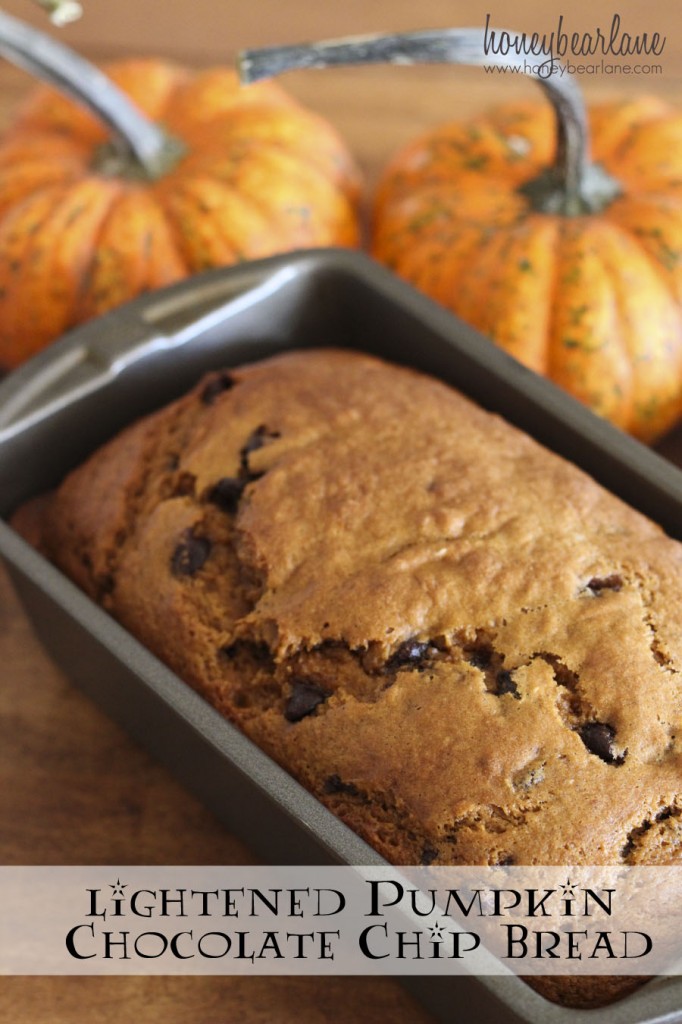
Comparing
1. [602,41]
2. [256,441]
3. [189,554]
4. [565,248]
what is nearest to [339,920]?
[189,554]

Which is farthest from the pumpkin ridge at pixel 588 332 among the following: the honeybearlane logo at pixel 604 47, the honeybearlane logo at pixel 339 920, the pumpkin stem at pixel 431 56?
the honeybearlane logo at pixel 339 920

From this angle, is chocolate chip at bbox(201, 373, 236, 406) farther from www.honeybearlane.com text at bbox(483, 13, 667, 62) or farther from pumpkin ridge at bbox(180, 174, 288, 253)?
www.honeybearlane.com text at bbox(483, 13, 667, 62)

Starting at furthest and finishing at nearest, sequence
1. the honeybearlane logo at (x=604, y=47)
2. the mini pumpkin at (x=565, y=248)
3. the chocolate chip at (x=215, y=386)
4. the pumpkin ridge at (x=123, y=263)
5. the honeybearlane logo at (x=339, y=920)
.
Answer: the honeybearlane logo at (x=604, y=47) → the pumpkin ridge at (x=123, y=263) → the mini pumpkin at (x=565, y=248) → the chocolate chip at (x=215, y=386) → the honeybearlane logo at (x=339, y=920)


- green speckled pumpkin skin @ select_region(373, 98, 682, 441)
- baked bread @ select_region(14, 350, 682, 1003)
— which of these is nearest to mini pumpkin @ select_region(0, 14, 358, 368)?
Answer: green speckled pumpkin skin @ select_region(373, 98, 682, 441)

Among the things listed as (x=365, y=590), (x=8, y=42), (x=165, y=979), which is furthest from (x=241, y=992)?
(x=8, y=42)

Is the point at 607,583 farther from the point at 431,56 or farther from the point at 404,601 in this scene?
the point at 431,56

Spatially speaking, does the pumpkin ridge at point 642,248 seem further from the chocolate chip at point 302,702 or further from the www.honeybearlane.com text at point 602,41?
the chocolate chip at point 302,702
